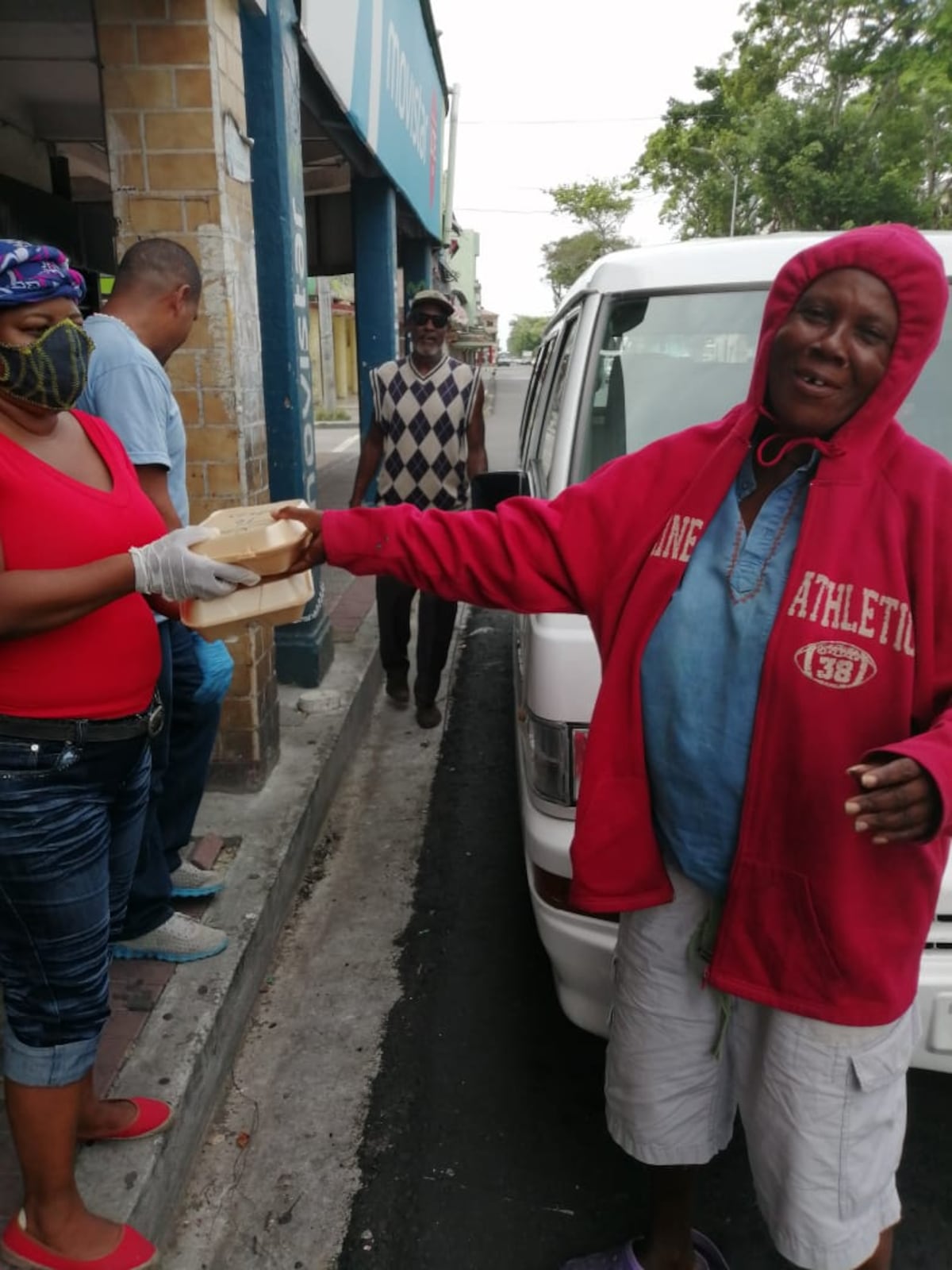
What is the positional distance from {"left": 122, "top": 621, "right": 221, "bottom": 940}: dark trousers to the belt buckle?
39 cm

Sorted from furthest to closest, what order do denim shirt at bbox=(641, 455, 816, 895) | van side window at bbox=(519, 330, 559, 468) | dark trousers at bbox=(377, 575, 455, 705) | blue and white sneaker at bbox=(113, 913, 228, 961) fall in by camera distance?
dark trousers at bbox=(377, 575, 455, 705) < van side window at bbox=(519, 330, 559, 468) < blue and white sneaker at bbox=(113, 913, 228, 961) < denim shirt at bbox=(641, 455, 816, 895)

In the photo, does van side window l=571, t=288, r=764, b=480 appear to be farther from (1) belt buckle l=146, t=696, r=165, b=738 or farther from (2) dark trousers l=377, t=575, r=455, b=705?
(2) dark trousers l=377, t=575, r=455, b=705

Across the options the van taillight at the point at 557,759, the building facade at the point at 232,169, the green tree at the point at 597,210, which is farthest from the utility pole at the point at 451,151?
the green tree at the point at 597,210

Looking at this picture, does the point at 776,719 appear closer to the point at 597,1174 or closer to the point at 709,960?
the point at 709,960

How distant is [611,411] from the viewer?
299 centimetres

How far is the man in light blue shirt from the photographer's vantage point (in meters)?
2.31

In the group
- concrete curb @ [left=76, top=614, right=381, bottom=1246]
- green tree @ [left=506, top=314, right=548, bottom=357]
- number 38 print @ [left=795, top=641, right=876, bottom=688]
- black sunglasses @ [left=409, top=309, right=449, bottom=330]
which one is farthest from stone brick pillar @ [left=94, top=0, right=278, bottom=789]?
green tree @ [left=506, top=314, right=548, bottom=357]

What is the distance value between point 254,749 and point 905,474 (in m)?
2.69

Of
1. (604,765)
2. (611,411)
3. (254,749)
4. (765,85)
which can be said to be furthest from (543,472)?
(765,85)

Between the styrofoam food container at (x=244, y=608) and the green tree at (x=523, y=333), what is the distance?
115m

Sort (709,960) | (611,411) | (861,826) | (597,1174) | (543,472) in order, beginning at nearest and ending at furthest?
1. (861,826)
2. (709,960)
3. (597,1174)
4. (611,411)
5. (543,472)

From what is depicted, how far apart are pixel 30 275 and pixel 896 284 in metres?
1.33

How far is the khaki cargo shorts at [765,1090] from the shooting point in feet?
5.10

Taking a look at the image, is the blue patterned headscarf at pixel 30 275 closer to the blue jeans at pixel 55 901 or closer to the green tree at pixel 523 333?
the blue jeans at pixel 55 901
